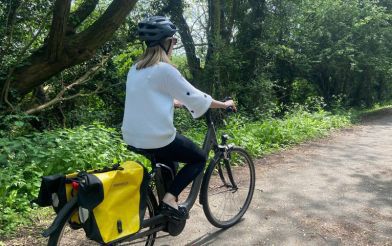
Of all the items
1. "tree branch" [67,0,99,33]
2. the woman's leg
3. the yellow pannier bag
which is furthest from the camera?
"tree branch" [67,0,99,33]

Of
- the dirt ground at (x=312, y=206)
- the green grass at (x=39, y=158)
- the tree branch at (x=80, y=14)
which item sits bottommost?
the dirt ground at (x=312, y=206)

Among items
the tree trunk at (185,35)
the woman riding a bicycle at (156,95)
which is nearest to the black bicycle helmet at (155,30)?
the woman riding a bicycle at (156,95)

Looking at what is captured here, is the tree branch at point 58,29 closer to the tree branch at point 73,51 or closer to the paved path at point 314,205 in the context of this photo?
the tree branch at point 73,51

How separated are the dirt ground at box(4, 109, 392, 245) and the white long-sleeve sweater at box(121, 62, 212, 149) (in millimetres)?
1318

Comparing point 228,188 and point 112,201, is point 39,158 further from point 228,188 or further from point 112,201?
point 112,201

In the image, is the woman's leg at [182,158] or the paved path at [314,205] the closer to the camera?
the woman's leg at [182,158]

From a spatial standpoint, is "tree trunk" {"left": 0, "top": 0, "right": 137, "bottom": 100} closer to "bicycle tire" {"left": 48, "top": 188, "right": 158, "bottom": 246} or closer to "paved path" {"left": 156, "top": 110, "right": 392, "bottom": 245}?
"paved path" {"left": 156, "top": 110, "right": 392, "bottom": 245}

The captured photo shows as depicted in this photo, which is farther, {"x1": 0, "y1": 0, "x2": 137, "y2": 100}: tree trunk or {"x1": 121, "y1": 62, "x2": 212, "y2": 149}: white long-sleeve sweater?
{"x1": 0, "y1": 0, "x2": 137, "y2": 100}: tree trunk

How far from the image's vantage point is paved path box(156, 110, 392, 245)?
14.2 feet

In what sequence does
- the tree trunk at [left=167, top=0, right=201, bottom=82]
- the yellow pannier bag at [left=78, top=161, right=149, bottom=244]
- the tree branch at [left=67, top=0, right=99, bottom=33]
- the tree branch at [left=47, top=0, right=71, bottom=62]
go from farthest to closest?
the tree trunk at [left=167, top=0, right=201, bottom=82] < the tree branch at [left=67, top=0, right=99, bottom=33] < the tree branch at [left=47, top=0, right=71, bottom=62] < the yellow pannier bag at [left=78, top=161, right=149, bottom=244]

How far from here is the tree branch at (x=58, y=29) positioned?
7547mm

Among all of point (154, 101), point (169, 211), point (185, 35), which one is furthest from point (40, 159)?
point (185, 35)

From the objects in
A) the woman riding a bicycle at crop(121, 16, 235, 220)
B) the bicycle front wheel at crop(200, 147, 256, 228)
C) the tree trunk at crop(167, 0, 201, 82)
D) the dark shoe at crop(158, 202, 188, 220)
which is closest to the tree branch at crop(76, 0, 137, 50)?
the bicycle front wheel at crop(200, 147, 256, 228)

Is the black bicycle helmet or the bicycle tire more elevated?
the black bicycle helmet
